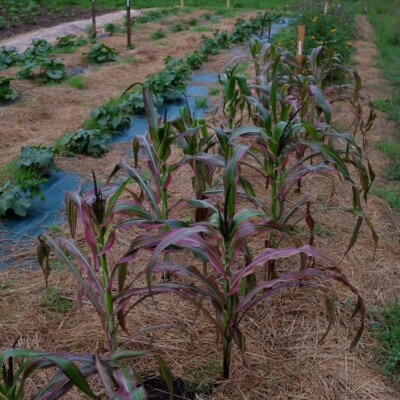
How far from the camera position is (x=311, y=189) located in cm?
404

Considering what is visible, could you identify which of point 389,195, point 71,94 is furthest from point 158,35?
point 389,195

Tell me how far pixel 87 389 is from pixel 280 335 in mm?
1225

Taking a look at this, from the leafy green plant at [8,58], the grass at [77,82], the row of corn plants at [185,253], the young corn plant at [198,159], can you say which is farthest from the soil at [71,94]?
the young corn plant at [198,159]

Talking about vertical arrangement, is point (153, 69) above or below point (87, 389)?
below

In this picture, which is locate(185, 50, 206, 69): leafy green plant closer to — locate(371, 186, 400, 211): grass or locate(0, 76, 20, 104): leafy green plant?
locate(0, 76, 20, 104): leafy green plant

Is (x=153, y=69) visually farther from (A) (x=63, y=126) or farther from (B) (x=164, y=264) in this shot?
(B) (x=164, y=264)

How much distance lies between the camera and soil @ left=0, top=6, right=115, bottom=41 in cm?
1091

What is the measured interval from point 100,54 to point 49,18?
539cm

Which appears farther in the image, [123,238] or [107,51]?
[107,51]

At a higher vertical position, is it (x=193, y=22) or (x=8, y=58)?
(x=8, y=58)

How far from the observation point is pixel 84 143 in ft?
15.0

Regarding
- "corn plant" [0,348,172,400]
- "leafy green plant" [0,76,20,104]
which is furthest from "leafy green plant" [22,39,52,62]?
"corn plant" [0,348,172,400]

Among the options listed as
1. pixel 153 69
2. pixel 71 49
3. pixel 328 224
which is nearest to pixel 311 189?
pixel 328 224

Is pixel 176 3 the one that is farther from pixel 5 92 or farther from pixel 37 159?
pixel 37 159
